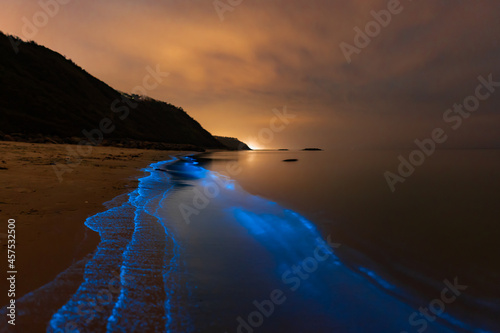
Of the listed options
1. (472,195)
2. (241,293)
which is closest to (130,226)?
(241,293)

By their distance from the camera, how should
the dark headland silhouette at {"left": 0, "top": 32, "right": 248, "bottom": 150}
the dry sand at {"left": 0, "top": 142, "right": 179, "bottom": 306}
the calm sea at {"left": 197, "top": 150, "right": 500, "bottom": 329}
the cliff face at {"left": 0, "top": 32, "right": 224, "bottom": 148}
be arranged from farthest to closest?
the cliff face at {"left": 0, "top": 32, "right": 224, "bottom": 148} → the dark headland silhouette at {"left": 0, "top": 32, "right": 248, "bottom": 150} → the calm sea at {"left": 197, "top": 150, "right": 500, "bottom": 329} → the dry sand at {"left": 0, "top": 142, "right": 179, "bottom": 306}

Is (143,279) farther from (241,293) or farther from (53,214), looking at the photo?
(53,214)

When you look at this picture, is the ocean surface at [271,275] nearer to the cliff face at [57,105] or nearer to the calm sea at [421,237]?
the calm sea at [421,237]

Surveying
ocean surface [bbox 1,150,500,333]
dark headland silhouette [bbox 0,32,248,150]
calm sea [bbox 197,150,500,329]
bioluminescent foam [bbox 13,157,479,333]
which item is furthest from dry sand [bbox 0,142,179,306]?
dark headland silhouette [bbox 0,32,248,150]

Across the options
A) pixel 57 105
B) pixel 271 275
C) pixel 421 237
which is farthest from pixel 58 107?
pixel 421 237

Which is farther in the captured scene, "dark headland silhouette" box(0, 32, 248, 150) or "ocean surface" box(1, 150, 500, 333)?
"dark headland silhouette" box(0, 32, 248, 150)

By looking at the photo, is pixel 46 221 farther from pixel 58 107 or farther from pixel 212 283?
pixel 58 107

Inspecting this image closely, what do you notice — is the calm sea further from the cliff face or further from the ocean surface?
the cliff face

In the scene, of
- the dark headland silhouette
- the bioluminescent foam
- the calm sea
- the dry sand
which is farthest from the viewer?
the dark headland silhouette

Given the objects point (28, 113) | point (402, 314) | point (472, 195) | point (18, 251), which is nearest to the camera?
point (402, 314)
